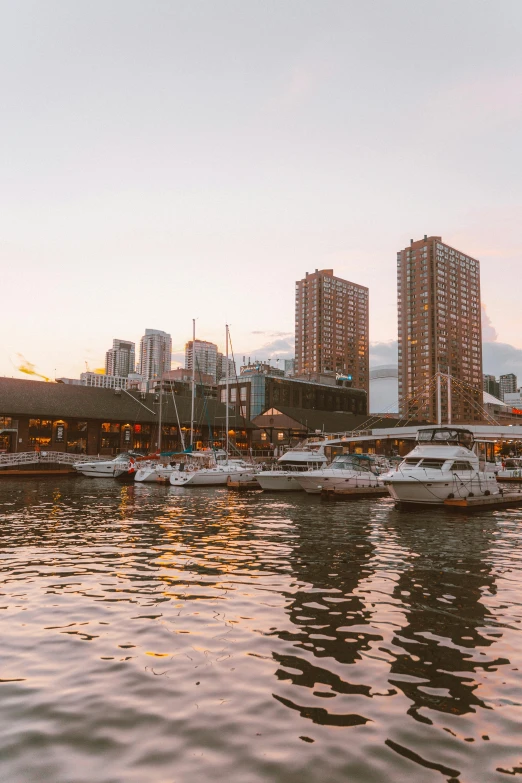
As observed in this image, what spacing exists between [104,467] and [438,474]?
39.6m

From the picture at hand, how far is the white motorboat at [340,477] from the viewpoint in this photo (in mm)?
39906

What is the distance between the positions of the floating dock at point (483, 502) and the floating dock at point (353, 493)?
811 cm

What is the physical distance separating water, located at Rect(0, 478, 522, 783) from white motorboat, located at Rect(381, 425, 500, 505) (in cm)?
1314

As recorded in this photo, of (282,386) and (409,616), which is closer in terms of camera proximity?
(409,616)

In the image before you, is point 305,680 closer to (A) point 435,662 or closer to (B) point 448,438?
(A) point 435,662

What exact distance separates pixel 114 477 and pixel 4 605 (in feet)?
163

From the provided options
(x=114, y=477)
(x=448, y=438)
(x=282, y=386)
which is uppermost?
(x=282, y=386)

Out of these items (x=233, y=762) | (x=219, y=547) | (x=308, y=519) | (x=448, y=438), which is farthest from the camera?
(x=448, y=438)

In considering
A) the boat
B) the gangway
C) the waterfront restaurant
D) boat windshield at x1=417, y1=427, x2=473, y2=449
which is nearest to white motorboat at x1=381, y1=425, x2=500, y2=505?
boat windshield at x1=417, y1=427, x2=473, y2=449

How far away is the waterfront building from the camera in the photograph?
452ft

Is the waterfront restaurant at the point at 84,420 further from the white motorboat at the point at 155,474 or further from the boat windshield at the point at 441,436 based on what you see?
the boat windshield at the point at 441,436

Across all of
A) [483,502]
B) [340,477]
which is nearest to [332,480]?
[340,477]

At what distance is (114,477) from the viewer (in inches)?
2359

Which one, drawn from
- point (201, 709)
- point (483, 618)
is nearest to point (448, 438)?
→ point (483, 618)
